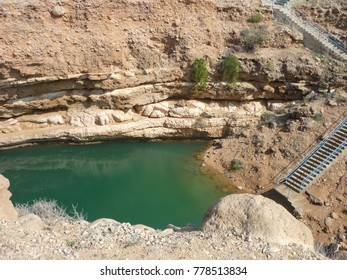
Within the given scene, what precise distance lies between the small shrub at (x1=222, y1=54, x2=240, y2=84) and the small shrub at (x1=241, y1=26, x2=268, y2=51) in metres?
1.42

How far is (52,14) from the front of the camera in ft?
62.2

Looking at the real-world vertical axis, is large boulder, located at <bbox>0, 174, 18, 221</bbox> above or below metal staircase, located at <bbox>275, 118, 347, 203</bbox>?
above

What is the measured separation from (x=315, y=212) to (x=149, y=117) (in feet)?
33.8

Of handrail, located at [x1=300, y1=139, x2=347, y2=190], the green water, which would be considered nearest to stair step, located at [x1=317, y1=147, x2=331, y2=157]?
handrail, located at [x1=300, y1=139, x2=347, y2=190]

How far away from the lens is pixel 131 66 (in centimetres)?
1992

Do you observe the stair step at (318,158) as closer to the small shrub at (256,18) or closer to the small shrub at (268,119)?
the small shrub at (268,119)

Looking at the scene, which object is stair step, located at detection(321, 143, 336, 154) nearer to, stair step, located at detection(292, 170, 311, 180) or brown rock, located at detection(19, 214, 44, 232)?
stair step, located at detection(292, 170, 311, 180)

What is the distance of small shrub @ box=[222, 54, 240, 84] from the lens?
65.3 ft


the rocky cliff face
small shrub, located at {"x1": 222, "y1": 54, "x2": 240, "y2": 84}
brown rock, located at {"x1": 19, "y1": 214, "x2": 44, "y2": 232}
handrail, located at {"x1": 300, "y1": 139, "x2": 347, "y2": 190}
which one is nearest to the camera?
brown rock, located at {"x1": 19, "y1": 214, "x2": 44, "y2": 232}

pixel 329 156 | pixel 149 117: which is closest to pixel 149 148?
pixel 149 117

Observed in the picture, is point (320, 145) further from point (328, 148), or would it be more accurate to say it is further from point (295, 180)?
Answer: point (295, 180)

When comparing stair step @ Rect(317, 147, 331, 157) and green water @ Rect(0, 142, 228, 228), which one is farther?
stair step @ Rect(317, 147, 331, 157)

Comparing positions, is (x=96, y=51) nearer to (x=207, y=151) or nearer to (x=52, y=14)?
(x=52, y=14)

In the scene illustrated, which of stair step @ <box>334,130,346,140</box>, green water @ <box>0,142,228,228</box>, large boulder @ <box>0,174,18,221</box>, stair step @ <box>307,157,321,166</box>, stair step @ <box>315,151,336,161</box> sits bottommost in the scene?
green water @ <box>0,142,228,228</box>
